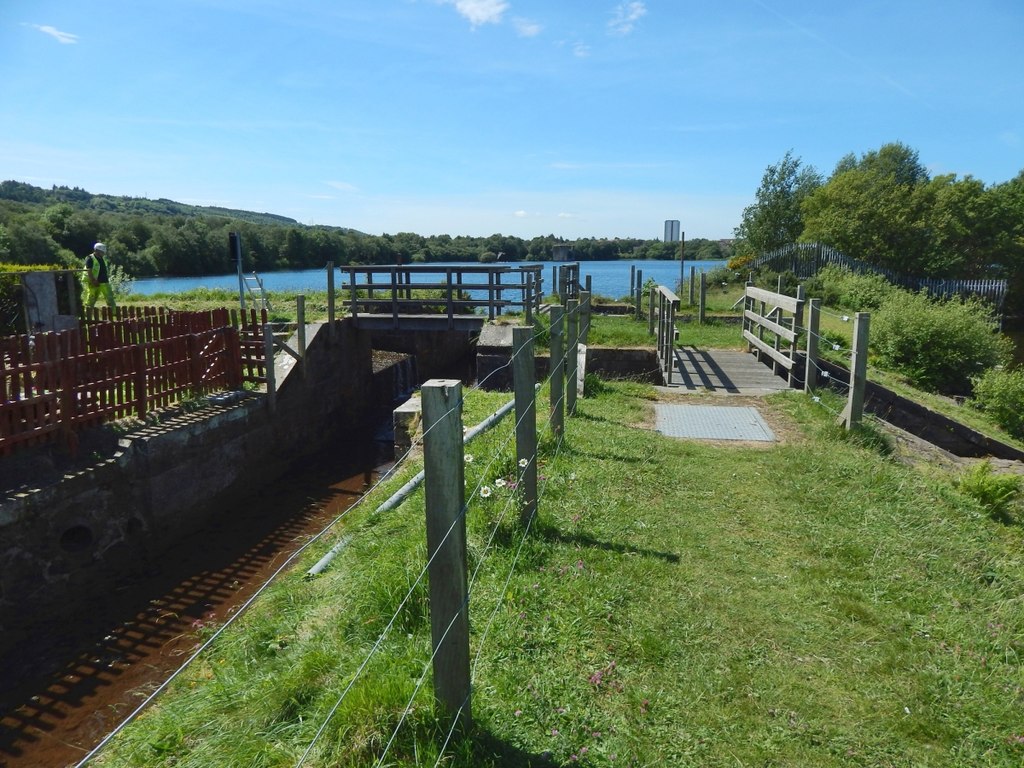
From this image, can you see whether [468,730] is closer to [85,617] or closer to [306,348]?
[85,617]

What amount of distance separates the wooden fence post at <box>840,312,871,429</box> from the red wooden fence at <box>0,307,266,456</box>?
8.76 metres

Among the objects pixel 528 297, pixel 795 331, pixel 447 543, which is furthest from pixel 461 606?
pixel 528 297

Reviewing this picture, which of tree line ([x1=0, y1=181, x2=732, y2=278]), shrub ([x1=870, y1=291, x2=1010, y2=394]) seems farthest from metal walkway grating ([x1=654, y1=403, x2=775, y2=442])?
tree line ([x1=0, y1=181, x2=732, y2=278])

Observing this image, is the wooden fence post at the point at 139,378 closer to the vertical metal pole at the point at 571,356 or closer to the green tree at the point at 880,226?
the vertical metal pole at the point at 571,356

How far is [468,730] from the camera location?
9.13ft

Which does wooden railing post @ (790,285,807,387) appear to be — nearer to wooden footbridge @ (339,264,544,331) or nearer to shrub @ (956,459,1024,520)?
shrub @ (956,459,1024,520)

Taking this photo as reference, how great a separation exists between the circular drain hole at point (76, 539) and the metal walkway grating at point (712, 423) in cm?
672

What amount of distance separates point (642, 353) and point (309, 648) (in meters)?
9.56

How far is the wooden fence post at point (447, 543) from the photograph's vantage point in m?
2.52

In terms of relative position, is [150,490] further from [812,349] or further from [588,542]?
[812,349]

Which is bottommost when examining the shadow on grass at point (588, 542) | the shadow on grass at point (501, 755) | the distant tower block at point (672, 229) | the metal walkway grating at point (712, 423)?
the shadow on grass at point (501, 755)

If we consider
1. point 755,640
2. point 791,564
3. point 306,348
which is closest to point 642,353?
point 306,348

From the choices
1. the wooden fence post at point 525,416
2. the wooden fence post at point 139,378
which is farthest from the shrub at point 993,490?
the wooden fence post at point 139,378

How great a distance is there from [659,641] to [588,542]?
1219 mm
